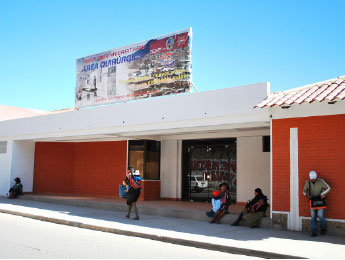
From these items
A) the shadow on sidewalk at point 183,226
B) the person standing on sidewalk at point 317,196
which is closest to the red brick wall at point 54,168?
the shadow on sidewalk at point 183,226

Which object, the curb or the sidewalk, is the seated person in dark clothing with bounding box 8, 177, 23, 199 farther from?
the curb

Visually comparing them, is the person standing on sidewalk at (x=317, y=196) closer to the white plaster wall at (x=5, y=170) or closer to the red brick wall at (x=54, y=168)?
the red brick wall at (x=54, y=168)

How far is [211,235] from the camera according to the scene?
30.0 ft

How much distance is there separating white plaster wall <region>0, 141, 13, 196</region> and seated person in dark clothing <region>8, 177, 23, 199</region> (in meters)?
0.54

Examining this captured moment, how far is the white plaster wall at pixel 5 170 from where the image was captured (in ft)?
62.2

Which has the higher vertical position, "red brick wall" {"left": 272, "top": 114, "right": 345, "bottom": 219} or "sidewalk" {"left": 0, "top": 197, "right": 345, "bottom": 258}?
"red brick wall" {"left": 272, "top": 114, "right": 345, "bottom": 219}

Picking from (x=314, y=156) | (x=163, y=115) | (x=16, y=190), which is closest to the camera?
(x=314, y=156)

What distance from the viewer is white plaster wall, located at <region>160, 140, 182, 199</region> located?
1689cm

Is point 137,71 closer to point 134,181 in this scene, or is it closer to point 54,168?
point 134,181

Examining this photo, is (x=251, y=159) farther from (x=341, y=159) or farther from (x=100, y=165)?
(x=100, y=165)

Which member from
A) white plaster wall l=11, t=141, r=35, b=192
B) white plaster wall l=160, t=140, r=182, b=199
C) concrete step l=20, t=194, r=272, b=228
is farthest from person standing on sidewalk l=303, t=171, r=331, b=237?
white plaster wall l=11, t=141, r=35, b=192

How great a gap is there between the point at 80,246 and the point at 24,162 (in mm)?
12954

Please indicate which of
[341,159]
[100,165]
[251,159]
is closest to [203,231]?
[341,159]

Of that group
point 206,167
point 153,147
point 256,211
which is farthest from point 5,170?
point 256,211
